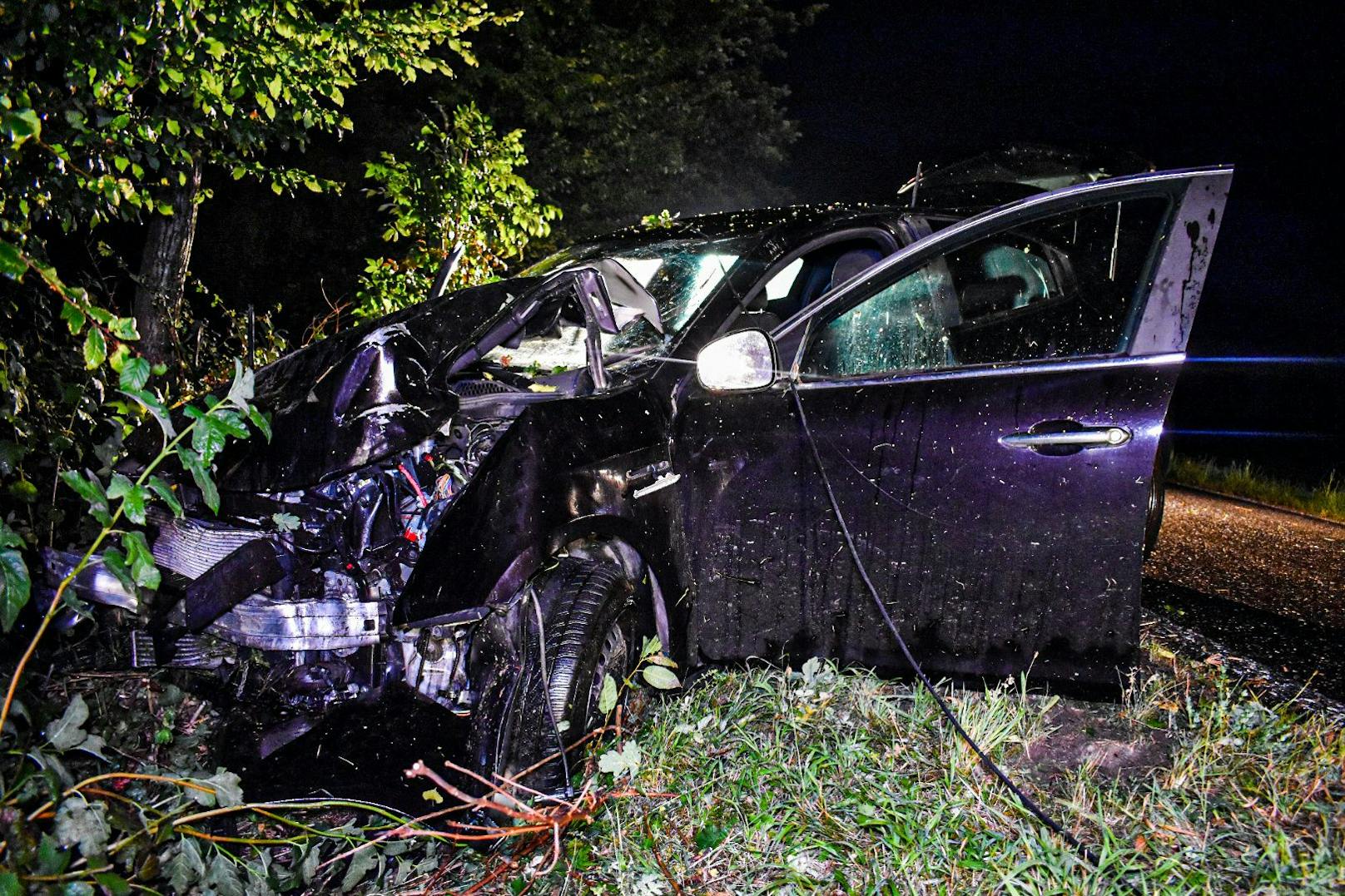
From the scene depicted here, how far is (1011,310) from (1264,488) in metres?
5.41

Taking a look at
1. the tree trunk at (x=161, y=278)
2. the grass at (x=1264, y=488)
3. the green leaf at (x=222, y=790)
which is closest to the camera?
the green leaf at (x=222, y=790)

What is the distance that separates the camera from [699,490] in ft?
7.87

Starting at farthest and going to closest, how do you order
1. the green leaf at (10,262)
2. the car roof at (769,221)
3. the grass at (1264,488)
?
the grass at (1264,488) < the car roof at (769,221) < the green leaf at (10,262)

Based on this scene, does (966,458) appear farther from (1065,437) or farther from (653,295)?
(653,295)

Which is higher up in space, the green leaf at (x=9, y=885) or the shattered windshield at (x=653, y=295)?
the shattered windshield at (x=653, y=295)

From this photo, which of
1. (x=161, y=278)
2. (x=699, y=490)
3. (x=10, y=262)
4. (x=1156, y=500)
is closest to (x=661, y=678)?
(x=699, y=490)

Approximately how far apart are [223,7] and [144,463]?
2420 millimetres

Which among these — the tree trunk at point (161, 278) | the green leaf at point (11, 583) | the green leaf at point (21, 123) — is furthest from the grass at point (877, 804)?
the tree trunk at point (161, 278)

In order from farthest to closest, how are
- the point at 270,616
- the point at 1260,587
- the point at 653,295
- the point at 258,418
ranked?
the point at 1260,587
the point at 653,295
the point at 270,616
the point at 258,418

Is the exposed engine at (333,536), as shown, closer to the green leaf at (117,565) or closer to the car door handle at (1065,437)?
the green leaf at (117,565)

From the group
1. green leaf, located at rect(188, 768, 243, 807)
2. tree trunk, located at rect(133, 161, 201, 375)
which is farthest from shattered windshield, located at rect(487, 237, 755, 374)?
tree trunk, located at rect(133, 161, 201, 375)

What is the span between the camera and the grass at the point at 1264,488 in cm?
574

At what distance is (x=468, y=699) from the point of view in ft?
6.65

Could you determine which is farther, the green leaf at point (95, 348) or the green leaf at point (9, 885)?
the green leaf at point (95, 348)
